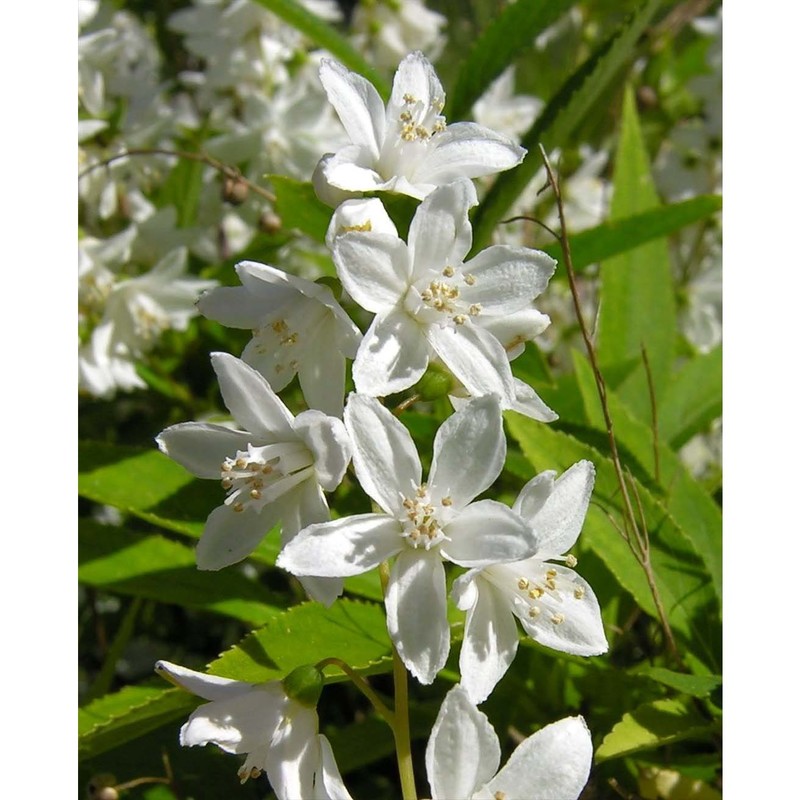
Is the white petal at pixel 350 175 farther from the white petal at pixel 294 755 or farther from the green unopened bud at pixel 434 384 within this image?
the white petal at pixel 294 755

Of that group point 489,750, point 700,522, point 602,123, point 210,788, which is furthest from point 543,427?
point 602,123

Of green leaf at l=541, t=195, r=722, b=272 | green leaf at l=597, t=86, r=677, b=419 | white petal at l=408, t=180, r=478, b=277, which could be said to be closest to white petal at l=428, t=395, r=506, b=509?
white petal at l=408, t=180, r=478, b=277

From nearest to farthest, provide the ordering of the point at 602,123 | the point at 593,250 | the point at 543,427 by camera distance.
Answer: the point at 543,427, the point at 593,250, the point at 602,123

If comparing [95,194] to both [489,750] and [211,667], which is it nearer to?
[211,667]

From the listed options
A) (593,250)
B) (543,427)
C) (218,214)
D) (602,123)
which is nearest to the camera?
(543,427)

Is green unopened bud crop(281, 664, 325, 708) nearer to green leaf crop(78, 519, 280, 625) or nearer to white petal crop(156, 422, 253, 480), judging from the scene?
white petal crop(156, 422, 253, 480)
